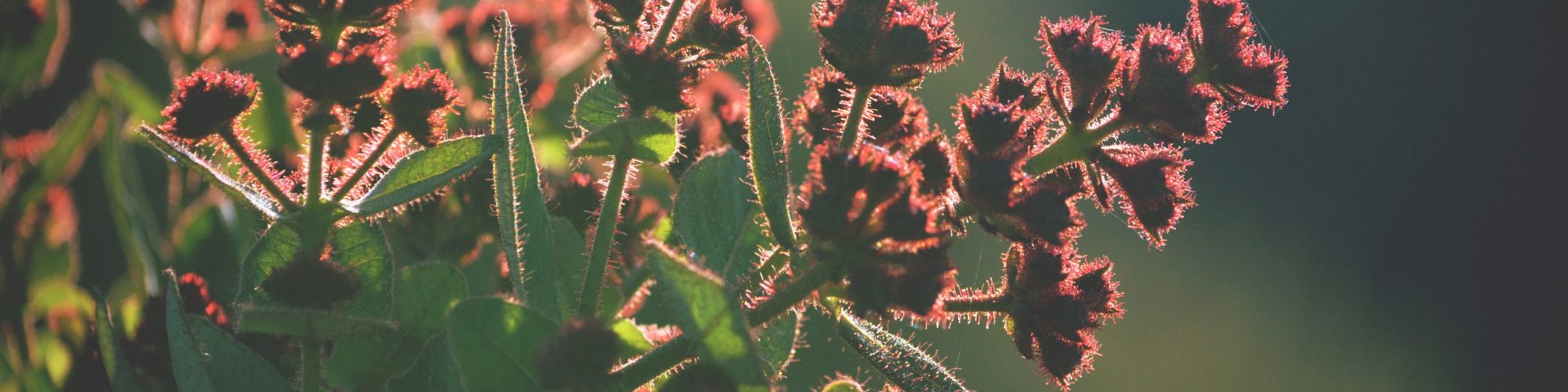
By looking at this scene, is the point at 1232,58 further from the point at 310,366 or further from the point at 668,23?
the point at 310,366

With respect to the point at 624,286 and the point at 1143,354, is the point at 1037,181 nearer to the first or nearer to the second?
the point at 624,286

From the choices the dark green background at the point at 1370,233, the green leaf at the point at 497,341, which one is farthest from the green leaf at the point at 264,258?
the dark green background at the point at 1370,233

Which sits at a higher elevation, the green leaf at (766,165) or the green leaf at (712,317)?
the green leaf at (766,165)

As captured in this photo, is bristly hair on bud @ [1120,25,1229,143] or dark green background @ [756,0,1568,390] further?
dark green background @ [756,0,1568,390]

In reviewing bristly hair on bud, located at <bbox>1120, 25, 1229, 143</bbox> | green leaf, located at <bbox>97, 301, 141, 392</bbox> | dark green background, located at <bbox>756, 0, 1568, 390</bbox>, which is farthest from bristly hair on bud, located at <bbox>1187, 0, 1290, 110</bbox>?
dark green background, located at <bbox>756, 0, 1568, 390</bbox>

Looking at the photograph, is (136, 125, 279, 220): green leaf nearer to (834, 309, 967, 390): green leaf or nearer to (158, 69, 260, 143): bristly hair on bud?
(158, 69, 260, 143): bristly hair on bud

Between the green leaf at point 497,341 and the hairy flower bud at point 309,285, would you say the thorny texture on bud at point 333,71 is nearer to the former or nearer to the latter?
the hairy flower bud at point 309,285

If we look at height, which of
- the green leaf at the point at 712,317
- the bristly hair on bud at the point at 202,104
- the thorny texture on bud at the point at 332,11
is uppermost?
the thorny texture on bud at the point at 332,11
